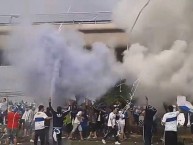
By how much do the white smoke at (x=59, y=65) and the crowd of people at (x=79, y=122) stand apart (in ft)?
3.35

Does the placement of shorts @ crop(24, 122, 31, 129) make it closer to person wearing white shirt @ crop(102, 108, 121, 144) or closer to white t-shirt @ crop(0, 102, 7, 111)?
white t-shirt @ crop(0, 102, 7, 111)

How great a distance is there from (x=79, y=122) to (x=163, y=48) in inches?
178

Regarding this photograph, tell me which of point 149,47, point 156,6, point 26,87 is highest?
point 156,6

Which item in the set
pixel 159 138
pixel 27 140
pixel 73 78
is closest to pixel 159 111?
pixel 159 138

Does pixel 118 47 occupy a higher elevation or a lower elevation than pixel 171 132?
higher

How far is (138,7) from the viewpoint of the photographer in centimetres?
2316

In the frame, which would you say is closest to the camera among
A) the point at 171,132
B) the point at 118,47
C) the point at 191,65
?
the point at 171,132

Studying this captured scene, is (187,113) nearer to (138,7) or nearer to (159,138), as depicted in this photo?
(159,138)

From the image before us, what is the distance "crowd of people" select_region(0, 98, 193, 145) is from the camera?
763 inches

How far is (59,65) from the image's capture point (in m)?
24.4

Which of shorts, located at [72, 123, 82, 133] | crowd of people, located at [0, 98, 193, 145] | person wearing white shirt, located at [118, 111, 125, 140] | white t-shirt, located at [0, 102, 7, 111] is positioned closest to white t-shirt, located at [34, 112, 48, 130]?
crowd of people, located at [0, 98, 193, 145]

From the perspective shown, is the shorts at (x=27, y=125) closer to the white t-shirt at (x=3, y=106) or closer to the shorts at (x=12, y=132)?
the shorts at (x=12, y=132)

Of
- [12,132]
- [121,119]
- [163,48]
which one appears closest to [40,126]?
[12,132]

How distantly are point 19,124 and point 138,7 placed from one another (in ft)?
22.3
